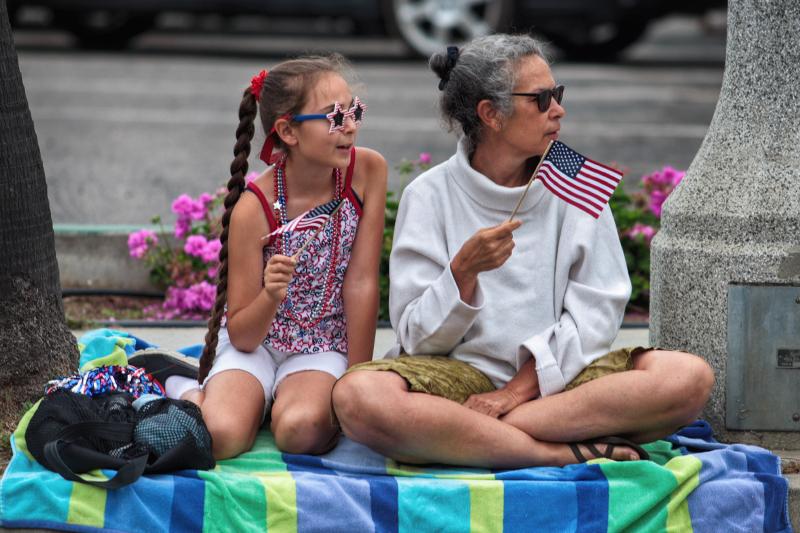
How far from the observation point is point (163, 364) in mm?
4500

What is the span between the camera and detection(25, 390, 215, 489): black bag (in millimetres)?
3621

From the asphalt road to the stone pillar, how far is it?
152 inches

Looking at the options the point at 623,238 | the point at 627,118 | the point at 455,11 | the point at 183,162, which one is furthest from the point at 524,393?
the point at 455,11

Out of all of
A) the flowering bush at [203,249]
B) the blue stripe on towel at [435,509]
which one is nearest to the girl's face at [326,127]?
the blue stripe on towel at [435,509]

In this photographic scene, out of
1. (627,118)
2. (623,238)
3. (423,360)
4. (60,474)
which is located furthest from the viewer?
(627,118)

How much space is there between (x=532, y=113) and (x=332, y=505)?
3.98 feet

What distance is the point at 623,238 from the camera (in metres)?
5.93

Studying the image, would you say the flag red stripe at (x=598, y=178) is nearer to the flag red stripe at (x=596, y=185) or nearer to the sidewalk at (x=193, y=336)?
the flag red stripe at (x=596, y=185)

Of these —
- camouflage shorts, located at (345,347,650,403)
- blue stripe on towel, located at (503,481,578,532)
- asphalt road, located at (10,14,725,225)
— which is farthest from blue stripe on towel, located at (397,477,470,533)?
asphalt road, located at (10,14,725,225)

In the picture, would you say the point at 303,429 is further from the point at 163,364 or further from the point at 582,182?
the point at 582,182

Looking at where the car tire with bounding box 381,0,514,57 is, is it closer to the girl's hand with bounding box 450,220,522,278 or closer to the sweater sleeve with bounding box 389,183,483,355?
the sweater sleeve with bounding box 389,183,483,355

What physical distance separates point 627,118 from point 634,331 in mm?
5145

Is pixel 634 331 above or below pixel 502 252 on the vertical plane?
below

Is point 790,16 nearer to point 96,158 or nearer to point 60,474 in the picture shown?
point 60,474
